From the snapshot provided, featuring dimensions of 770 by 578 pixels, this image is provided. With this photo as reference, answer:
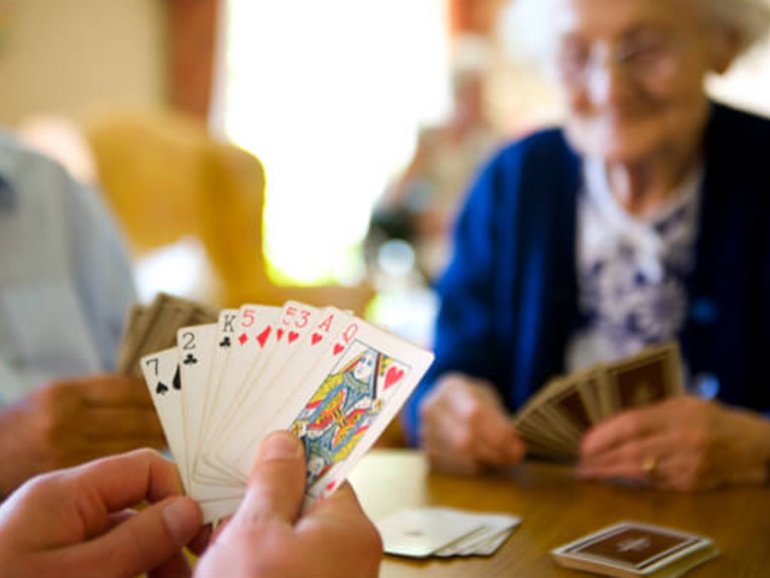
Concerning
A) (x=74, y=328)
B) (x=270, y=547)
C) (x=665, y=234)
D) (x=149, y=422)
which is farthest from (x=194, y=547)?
(x=665, y=234)

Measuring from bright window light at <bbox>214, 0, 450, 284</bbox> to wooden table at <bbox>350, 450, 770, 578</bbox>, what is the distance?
15.6 feet

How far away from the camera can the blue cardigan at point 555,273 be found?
1.64 m

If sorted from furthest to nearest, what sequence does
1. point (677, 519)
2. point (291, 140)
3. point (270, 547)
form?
point (291, 140), point (677, 519), point (270, 547)

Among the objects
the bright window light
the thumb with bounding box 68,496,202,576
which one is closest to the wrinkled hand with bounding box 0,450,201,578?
the thumb with bounding box 68,496,202,576

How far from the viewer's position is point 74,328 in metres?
1.55

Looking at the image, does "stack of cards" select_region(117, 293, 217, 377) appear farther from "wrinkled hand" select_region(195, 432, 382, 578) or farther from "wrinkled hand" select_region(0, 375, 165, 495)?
"wrinkled hand" select_region(195, 432, 382, 578)

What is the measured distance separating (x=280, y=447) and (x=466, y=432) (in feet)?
2.26

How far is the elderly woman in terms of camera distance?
1.53 meters

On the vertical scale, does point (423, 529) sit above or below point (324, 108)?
below

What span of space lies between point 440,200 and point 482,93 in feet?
2.95

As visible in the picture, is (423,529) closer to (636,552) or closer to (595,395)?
(636,552)

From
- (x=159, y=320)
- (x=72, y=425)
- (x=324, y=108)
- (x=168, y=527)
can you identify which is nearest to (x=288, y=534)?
(x=168, y=527)

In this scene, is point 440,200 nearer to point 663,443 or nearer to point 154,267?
point 154,267

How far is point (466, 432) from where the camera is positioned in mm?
1367
